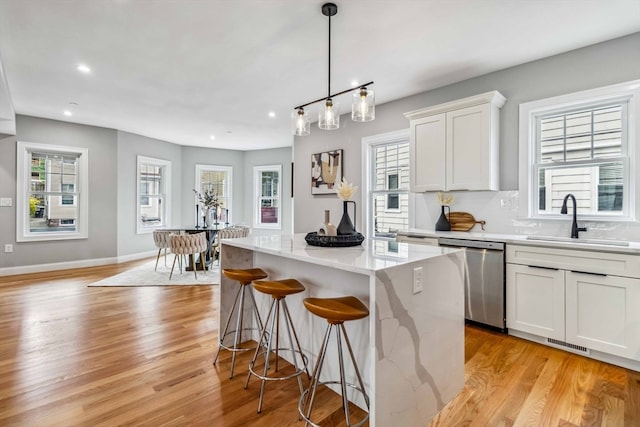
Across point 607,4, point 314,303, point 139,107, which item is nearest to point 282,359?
point 314,303

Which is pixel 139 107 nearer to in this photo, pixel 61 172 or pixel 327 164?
pixel 61 172

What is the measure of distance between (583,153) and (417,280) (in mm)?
2591

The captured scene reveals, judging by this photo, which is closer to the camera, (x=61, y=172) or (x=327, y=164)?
(x=327, y=164)

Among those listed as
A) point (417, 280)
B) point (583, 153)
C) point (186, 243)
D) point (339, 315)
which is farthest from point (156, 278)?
point (583, 153)

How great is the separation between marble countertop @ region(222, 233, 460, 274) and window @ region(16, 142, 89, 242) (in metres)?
5.21

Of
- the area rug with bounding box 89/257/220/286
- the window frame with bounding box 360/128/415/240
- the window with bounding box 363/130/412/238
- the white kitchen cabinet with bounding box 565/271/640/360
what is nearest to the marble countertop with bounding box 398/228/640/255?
the white kitchen cabinet with bounding box 565/271/640/360

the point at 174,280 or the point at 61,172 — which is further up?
the point at 61,172

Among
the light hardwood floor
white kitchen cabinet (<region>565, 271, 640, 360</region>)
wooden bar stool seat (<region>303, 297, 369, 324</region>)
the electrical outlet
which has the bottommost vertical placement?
the light hardwood floor

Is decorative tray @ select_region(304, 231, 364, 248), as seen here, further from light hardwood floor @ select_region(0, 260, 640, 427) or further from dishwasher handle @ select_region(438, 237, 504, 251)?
dishwasher handle @ select_region(438, 237, 504, 251)

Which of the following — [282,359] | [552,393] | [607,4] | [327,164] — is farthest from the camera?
[327,164]

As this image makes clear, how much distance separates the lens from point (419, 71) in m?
3.53

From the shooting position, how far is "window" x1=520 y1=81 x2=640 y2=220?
2791 mm

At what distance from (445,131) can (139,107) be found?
4.40 m

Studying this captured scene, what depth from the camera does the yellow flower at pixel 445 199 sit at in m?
3.80
